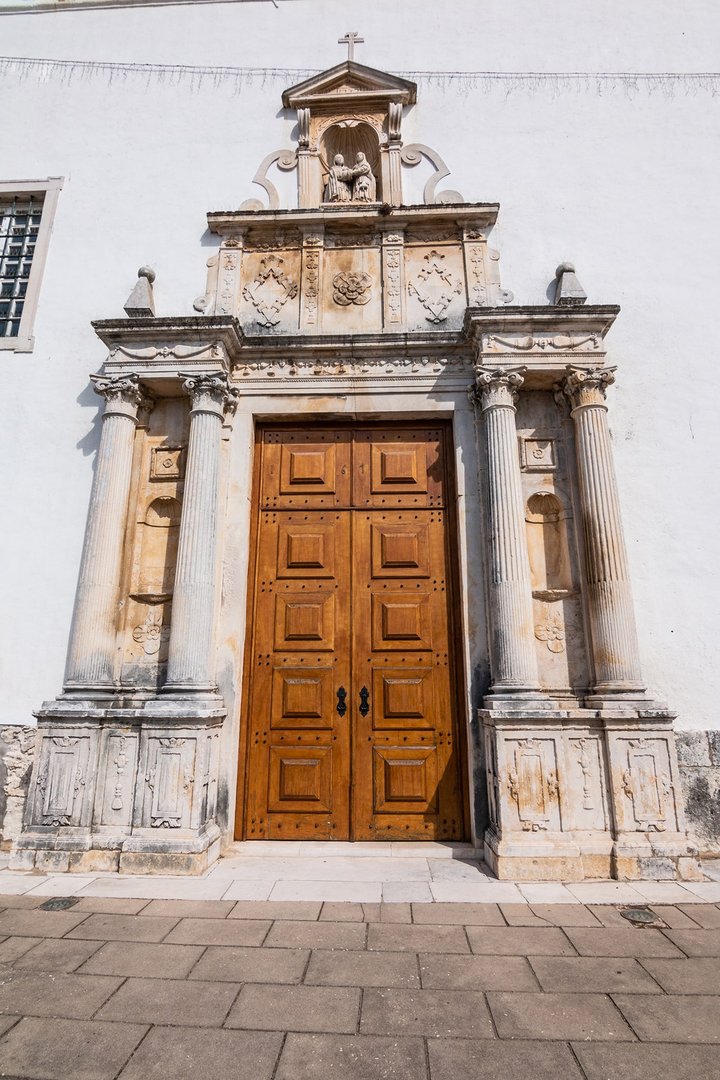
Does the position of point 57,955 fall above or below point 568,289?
below

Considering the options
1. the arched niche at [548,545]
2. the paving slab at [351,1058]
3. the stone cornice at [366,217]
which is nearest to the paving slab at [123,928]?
the paving slab at [351,1058]

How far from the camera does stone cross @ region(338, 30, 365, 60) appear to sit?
703cm

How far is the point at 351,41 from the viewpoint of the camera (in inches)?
278

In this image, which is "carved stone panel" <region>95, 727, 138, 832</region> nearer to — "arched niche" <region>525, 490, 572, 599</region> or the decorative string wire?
"arched niche" <region>525, 490, 572, 599</region>

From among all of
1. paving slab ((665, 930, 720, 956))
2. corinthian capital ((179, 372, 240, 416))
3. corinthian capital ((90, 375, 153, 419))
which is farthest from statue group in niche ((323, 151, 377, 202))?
paving slab ((665, 930, 720, 956))

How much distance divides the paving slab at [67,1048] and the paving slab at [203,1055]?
7cm

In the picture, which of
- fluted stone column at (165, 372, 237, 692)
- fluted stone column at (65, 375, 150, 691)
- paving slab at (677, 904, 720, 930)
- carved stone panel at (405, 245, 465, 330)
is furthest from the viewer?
carved stone panel at (405, 245, 465, 330)

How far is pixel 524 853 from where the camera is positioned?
421 cm

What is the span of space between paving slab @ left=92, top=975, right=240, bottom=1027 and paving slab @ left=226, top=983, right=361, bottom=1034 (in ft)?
0.22

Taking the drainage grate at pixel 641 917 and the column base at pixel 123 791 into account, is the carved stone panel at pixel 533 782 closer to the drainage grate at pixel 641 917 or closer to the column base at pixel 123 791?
the drainage grate at pixel 641 917

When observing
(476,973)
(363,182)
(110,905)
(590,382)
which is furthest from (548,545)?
(363,182)

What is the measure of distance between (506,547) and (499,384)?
1486 mm

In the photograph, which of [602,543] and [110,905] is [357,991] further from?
[602,543]

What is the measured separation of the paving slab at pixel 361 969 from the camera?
2.73 m
